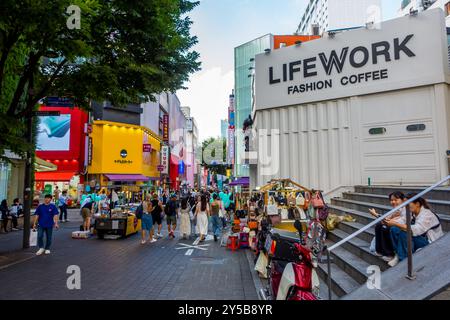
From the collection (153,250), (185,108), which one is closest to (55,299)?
(153,250)

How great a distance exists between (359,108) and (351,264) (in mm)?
9231

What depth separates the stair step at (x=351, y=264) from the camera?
575 cm

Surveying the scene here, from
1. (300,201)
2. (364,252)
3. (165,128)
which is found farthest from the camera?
(165,128)

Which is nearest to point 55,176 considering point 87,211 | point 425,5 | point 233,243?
point 87,211

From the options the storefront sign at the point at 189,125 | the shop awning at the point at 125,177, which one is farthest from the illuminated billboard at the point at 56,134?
the storefront sign at the point at 189,125

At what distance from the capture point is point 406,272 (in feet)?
15.6

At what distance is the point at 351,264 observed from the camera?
20.7ft

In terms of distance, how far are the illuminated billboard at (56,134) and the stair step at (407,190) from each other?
2861cm

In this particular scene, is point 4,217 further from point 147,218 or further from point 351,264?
point 351,264

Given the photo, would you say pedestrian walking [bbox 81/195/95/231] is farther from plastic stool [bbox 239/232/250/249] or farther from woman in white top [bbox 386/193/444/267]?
woman in white top [bbox 386/193/444/267]

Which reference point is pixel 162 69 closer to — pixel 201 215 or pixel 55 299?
pixel 201 215

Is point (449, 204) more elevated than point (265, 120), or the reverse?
point (265, 120)
